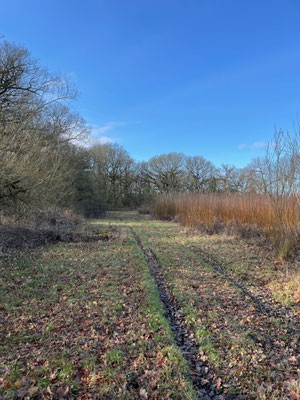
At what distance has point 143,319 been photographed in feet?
13.1

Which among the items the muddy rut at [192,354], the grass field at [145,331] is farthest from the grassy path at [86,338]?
the muddy rut at [192,354]

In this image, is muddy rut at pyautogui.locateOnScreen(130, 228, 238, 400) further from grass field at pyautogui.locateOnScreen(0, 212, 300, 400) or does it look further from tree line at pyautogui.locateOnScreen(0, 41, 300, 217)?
tree line at pyautogui.locateOnScreen(0, 41, 300, 217)

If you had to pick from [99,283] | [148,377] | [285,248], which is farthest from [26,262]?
[285,248]

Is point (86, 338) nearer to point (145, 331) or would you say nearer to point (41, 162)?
point (145, 331)

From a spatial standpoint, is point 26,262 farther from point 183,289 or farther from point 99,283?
point 183,289

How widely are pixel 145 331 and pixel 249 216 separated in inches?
370

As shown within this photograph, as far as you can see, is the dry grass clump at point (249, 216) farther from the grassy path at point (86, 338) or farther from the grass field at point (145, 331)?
the grassy path at point (86, 338)

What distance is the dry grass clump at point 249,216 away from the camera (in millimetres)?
7406

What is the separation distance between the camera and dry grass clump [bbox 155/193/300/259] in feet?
24.3

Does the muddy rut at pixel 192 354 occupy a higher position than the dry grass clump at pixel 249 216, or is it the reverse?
the dry grass clump at pixel 249 216

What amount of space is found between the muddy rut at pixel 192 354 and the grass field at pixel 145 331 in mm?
14

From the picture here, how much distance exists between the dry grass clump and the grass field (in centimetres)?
120

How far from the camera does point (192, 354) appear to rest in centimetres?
316

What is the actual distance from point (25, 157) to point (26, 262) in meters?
4.53
